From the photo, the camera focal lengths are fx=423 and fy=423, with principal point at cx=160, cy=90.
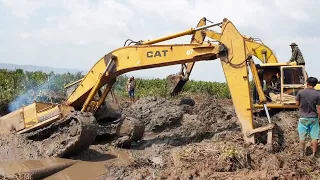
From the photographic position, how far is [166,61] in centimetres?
955

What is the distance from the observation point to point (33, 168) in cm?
793

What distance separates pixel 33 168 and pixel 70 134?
1502 mm

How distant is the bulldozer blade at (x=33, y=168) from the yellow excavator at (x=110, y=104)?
385 mm

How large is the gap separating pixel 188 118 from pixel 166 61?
11.3ft

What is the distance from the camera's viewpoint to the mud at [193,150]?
702cm

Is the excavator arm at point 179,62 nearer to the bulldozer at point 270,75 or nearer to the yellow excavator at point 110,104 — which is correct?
the yellow excavator at point 110,104

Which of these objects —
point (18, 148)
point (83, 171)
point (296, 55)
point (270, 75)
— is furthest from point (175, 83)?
point (83, 171)

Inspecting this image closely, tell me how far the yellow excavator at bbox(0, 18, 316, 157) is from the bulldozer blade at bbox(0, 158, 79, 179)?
0.38m

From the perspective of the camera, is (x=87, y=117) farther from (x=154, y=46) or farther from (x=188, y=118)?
(x=188, y=118)

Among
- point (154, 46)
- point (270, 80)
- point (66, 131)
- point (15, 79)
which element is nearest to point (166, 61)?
point (154, 46)

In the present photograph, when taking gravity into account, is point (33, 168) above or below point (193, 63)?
below

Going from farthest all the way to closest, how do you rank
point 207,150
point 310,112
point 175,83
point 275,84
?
1. point 175,83
2. point 275,84
3. point 310,112
4. point 207,150

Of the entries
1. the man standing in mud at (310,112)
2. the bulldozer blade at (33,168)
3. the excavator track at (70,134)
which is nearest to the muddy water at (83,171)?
the bulldozer blade at (33,168)

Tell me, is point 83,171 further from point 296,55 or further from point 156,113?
point 296,55
